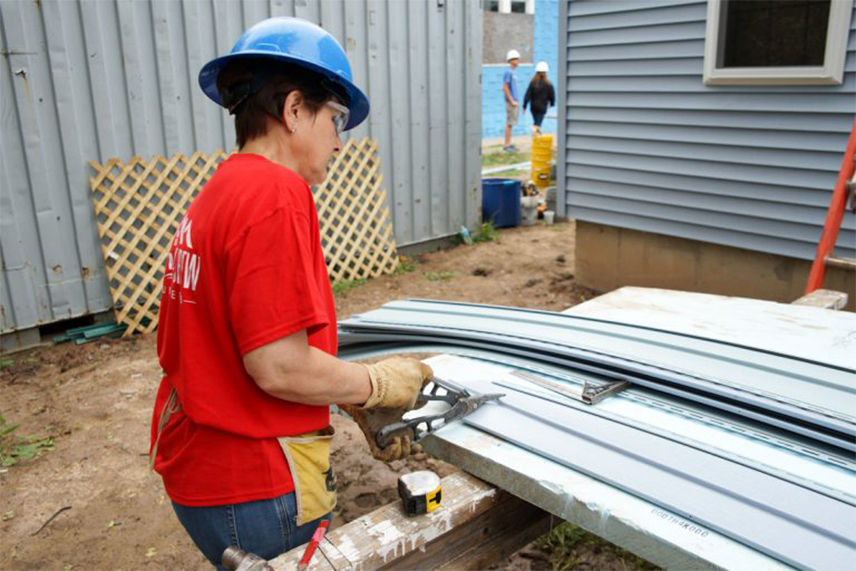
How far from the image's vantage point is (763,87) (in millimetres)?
5238

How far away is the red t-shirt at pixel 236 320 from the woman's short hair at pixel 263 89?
93 mm

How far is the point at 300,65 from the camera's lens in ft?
4.93

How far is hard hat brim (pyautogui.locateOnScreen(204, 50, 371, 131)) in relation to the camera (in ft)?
4.80

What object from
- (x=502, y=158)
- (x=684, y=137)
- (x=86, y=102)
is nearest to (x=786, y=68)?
(x=684, y=137)

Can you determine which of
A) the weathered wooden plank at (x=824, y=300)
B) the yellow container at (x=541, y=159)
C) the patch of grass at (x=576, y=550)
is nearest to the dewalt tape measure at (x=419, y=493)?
the patch of grass at (x=576, y=550)

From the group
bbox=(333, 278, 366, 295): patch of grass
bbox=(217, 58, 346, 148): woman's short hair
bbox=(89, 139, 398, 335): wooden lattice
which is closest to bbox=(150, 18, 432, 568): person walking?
bbox=(217, 58, 346, 148): woman's short hair

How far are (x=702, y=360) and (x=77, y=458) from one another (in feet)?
11.6

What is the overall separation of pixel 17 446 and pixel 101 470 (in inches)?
27.1

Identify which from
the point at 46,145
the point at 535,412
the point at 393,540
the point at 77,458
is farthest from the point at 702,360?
the point at 46,145

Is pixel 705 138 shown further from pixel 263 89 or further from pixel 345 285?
pixel 263 89

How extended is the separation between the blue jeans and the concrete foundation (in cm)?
474

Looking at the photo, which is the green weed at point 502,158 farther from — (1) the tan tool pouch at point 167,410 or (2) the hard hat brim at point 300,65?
(1) the tan tool pouch at point 167,410

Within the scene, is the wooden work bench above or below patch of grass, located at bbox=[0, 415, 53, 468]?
above

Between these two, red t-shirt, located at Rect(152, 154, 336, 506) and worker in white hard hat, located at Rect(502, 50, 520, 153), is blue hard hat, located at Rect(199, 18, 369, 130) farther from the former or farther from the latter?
worker in white hard hat, located at Rect(502, 50, 520, 153)
